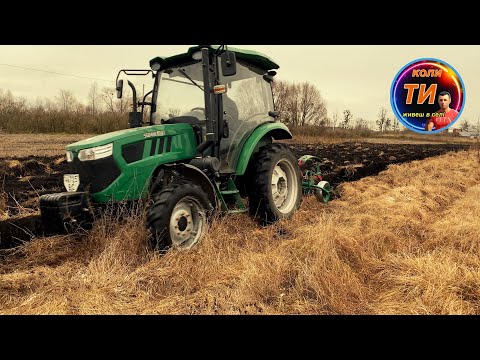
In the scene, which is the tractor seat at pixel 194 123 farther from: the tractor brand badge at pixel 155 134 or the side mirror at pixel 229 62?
the side mirror at pixel 229 62

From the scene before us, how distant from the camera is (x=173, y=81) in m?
5.05

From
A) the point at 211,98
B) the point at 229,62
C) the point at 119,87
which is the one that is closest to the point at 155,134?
the point at 211,98

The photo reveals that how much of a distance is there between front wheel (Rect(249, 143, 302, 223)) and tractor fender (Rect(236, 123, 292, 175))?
155 millimetres

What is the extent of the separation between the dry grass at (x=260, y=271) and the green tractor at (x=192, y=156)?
29cm

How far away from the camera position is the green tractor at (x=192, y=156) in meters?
3.91

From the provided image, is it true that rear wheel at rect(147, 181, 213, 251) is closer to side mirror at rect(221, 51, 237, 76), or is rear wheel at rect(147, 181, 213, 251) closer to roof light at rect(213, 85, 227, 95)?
roof light at rect(213, 85, 227, 95)

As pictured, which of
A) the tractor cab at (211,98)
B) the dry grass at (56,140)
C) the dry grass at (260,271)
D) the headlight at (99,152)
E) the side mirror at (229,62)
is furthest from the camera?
the dry grass at (56,140)

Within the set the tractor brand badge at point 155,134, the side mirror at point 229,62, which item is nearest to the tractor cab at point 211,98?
the side mirror at point 229,62

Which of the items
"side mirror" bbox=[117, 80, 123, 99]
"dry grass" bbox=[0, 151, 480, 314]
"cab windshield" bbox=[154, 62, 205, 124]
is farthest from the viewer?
"cab windshield" bbox=[154, 62, 205, 124]

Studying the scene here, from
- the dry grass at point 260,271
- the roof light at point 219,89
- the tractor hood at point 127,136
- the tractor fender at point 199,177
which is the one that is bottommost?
the dry grass at point 260,271

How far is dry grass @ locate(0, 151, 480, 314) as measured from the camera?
2.73 metres

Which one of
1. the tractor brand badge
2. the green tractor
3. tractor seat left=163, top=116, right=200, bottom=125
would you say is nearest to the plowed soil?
the green tractor

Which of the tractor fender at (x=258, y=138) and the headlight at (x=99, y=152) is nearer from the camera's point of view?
the headlight at (x=99, y=152)

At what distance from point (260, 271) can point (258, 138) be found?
2.30 metres
